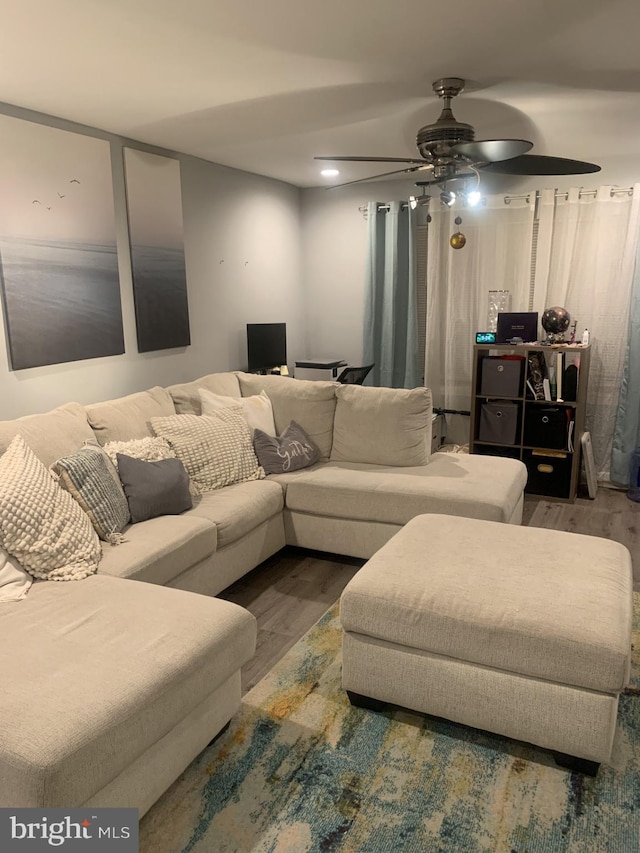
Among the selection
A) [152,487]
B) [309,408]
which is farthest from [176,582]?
[309,408]

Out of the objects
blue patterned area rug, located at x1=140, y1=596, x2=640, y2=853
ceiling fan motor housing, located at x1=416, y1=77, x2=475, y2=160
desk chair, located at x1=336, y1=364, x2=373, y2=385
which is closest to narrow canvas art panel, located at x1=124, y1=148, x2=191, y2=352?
desk chair, located at x1=336, y1=364, x2=373, y2=385

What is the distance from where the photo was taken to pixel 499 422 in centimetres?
467

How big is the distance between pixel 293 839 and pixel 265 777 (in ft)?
0.76

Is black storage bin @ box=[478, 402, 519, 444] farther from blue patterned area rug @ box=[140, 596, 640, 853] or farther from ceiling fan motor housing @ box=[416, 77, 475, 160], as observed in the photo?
blue patterned area rug @ box=[140, 596, 640, 853]

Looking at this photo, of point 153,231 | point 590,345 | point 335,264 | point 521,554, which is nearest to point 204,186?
point 153,231

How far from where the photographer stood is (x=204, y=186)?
436cm

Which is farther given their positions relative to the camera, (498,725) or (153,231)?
(153,231)

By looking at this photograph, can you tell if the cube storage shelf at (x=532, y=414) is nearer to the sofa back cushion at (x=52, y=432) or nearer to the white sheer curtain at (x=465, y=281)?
the white sheer curtain at (x=465, y=281)

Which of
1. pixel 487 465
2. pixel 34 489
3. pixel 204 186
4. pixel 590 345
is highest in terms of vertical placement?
pixel 204 186

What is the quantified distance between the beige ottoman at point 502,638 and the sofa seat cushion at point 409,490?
76 centimetres

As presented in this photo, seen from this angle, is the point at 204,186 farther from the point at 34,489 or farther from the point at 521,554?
the point at 521,554

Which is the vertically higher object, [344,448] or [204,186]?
[204,186]

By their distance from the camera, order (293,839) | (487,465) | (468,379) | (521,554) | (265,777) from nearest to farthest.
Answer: (293,839) < (265,777) < (521,554) < (487,465) < (468,379)

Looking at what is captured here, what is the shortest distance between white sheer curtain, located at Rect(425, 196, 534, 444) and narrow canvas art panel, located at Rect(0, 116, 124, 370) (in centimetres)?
263
